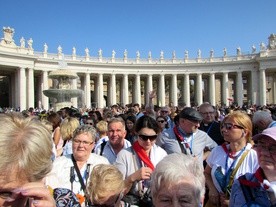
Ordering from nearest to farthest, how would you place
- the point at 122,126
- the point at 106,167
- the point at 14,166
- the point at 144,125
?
the point at 14,166
the point at 106,167
the point at 144,125
the point at 122,126

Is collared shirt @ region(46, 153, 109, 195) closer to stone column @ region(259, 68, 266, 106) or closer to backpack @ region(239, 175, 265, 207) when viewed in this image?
backpack @ region(239, 175, 265, 207)

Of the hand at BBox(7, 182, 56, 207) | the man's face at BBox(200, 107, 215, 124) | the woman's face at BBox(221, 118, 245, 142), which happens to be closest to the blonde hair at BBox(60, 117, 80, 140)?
the man's face at BBox(200, 107, 215, 124)

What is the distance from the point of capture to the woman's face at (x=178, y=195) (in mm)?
3161

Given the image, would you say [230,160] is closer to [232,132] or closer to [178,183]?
[232,132]

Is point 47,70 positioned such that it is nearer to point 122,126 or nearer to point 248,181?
point 122,126

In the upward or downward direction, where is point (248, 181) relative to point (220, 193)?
upward

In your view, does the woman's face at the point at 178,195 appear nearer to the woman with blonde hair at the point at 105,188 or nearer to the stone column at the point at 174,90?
the woman with blonde hair at the point at 105,188

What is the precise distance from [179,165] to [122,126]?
14.1ft

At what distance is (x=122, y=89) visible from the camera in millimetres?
78875

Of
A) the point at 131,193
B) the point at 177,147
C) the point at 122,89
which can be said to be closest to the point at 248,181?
the point at 131,193

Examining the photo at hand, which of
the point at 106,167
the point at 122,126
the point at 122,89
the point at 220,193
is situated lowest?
the point at 220,193

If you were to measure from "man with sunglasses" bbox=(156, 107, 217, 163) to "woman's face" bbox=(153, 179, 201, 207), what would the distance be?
3542 millimetres

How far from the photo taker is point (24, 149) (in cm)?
212

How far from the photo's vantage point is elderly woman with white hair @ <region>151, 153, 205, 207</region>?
318 centimetres
